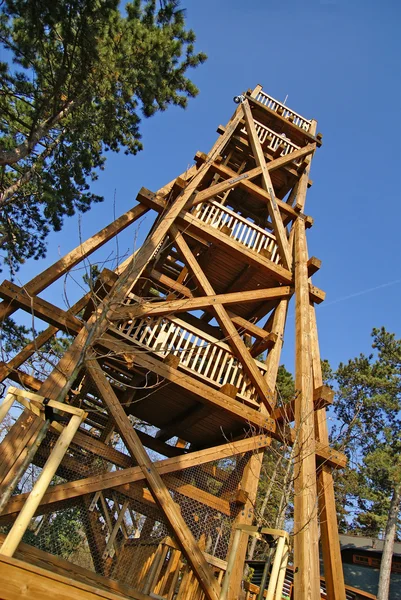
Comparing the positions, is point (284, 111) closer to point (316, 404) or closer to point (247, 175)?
point (247, 175)

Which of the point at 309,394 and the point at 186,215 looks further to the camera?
the point at 186,215

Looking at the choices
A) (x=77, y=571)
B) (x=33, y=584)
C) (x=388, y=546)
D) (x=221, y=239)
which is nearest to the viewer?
(x=33, y=584)

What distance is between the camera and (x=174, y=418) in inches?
360

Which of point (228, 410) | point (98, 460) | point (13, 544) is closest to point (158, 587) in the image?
point (98, 460)

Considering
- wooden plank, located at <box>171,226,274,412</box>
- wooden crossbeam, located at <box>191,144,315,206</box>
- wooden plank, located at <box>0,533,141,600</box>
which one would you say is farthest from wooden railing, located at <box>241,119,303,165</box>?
wooden plank, located at <box>0,533,141,600</box>

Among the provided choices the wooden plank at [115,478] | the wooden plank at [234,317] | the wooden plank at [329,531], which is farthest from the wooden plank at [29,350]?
the wooden plank at [329,531]

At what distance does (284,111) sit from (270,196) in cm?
462

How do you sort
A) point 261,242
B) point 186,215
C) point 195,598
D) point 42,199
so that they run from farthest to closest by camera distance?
1. point 42,199
2. point 261,242
3. point 186,215
4. point 195,598

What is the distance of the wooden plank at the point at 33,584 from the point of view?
104 inches

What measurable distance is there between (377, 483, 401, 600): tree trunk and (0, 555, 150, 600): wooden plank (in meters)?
18.6

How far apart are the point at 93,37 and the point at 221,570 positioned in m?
10.1

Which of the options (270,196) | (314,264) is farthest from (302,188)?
(314,264)

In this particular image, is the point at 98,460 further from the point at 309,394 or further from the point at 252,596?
the point at 252,596

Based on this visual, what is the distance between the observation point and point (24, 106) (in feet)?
41.0
